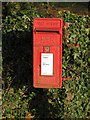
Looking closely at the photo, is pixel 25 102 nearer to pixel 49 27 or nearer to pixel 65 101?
pixel 65 101

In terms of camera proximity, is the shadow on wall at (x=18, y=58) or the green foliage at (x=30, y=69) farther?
the shadow on wall at (x=18, y=58)

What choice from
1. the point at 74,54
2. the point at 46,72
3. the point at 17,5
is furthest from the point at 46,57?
the point at 17,5

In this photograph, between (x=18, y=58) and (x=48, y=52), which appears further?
(x=18, y=58)

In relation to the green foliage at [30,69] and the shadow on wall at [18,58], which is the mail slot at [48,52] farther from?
the shadow on wall at [18,58]

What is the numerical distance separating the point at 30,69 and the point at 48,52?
118cm

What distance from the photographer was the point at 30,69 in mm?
5586

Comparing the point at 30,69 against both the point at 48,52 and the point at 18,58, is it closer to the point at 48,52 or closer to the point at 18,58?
the point at 18,58

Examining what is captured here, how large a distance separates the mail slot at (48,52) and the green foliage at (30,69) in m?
0.85

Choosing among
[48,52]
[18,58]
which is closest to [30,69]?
[18,58]

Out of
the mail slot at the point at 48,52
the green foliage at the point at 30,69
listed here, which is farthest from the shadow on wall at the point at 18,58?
the mail slot at the point at 48,52

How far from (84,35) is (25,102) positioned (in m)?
1.39

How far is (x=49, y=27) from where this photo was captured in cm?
443

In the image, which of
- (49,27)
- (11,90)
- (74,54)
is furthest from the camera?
(11,90)

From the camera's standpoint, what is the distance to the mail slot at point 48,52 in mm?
4434
